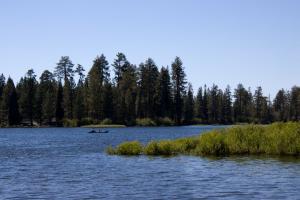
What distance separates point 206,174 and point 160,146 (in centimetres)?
1357

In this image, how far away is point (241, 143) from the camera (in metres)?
42.3

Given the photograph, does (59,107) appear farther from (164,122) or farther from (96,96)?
(164,122)

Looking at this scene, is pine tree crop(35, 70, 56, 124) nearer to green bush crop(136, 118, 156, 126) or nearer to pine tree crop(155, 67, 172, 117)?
green bush crop(136, 118, 156, 126)

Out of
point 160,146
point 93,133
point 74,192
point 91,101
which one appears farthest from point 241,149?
point 91,101

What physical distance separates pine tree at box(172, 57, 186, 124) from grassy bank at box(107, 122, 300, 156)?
107587mm

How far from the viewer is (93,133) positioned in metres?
97.9

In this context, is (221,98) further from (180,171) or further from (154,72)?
(180,171)

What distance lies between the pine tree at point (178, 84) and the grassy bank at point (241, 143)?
107587 millimetres

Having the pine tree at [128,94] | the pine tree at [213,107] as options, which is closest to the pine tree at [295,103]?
the pine tree at [213,107]

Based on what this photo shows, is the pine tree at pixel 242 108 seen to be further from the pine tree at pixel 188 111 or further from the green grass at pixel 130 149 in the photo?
the green grass at pixel 130 149

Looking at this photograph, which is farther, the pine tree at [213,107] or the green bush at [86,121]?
the pine tree at [213,107]

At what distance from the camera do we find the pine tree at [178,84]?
152 meters

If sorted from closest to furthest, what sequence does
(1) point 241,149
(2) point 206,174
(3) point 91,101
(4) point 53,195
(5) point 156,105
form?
(4) point 53,195 → (2) point 206,174 → (1) point 241,149 → (3) point 91,101 → (5) point 156,105

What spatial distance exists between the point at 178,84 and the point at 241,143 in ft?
367
